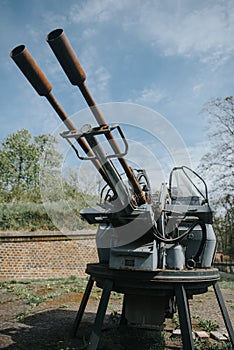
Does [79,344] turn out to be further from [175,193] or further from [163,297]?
[175,193]

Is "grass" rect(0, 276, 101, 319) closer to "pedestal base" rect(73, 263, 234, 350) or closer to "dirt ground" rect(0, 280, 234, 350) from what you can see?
"dirt ground" rect(0, 280, 234, 350)

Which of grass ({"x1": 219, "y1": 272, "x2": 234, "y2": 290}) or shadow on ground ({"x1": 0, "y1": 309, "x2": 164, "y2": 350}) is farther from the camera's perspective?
grass ({"x1": 219, "y1": 272, "x2": 234, "y2": 290})

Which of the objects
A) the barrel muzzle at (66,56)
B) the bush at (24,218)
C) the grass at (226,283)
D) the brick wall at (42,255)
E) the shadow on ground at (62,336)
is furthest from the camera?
the bush at (24,218)

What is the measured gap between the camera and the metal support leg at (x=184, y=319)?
4.39 metres

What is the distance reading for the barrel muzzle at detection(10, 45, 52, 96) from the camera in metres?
3.25

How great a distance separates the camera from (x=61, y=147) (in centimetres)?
427

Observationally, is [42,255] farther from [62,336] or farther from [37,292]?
[62,336]

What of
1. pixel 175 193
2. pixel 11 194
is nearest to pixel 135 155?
pixel 175 193

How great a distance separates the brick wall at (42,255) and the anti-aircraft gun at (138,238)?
9.59 metres

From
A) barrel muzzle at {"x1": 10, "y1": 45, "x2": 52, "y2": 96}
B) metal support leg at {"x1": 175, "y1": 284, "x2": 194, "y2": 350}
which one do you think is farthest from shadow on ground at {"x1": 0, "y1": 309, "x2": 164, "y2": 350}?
barrel muzzle at {"x1": 10, "y1": 45, "x2": 52, "y2": 96}

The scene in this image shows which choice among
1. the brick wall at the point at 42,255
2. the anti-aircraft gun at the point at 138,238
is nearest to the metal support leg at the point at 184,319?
the anti-aircraft gun at the point at 138,238

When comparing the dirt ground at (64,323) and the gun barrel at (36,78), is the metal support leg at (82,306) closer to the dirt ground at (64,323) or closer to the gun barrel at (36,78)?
the dirt ground at (64,323)

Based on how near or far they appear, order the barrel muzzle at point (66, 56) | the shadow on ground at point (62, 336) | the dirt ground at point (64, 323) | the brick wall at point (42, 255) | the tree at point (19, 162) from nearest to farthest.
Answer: the barrel muzzle at point (66, 56), the shadow on ground at point (62, 336), the dirt ground at point (64, 323), the brick wall at point (42, 255), the tree at point (19, 162)

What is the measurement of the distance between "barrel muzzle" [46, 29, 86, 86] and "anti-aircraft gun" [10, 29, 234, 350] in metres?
0.01
